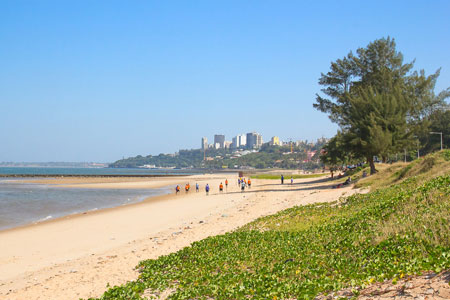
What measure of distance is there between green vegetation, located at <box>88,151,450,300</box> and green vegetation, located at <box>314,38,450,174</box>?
85.6 feet

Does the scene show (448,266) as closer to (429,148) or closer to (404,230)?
(404,230)

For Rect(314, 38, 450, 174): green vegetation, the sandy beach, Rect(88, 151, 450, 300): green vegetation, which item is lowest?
the sandy beach

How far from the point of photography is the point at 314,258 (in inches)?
375

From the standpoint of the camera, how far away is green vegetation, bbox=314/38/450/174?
126 ft

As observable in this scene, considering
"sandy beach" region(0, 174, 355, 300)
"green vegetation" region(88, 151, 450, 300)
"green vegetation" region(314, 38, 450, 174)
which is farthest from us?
"green vegetation" region(314, 38, 450, 174)

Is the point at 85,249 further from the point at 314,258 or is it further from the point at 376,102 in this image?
the point at 376,102

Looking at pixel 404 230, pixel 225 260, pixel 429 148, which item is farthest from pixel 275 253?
pixel 429 148

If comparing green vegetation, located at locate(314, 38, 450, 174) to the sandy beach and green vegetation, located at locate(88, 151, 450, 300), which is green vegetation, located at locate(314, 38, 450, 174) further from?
green vegetation, located at locate(88, 151, 450, 300)

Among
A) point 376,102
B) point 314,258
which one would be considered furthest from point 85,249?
point 376,102

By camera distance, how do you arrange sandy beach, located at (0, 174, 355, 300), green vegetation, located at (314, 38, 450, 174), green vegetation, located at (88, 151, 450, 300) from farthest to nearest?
green vegetation, located at (314, 38, 450, 174) < sandy beach, located at (0, 174, 355, 300) < green vegetation, located at (88, 151, 450, 300)

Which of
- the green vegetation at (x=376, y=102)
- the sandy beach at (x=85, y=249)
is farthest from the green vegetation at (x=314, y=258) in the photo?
the green vegetation at (x=376, y=102)

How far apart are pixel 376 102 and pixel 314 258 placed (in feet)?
105

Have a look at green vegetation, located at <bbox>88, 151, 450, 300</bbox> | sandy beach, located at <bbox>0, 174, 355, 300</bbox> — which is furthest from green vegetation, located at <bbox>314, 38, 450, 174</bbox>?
green vegetation, located at <bbox>88, 151, 450, 300</bbox>

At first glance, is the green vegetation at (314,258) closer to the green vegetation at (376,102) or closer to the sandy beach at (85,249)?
the sandy beach at (85,249)
